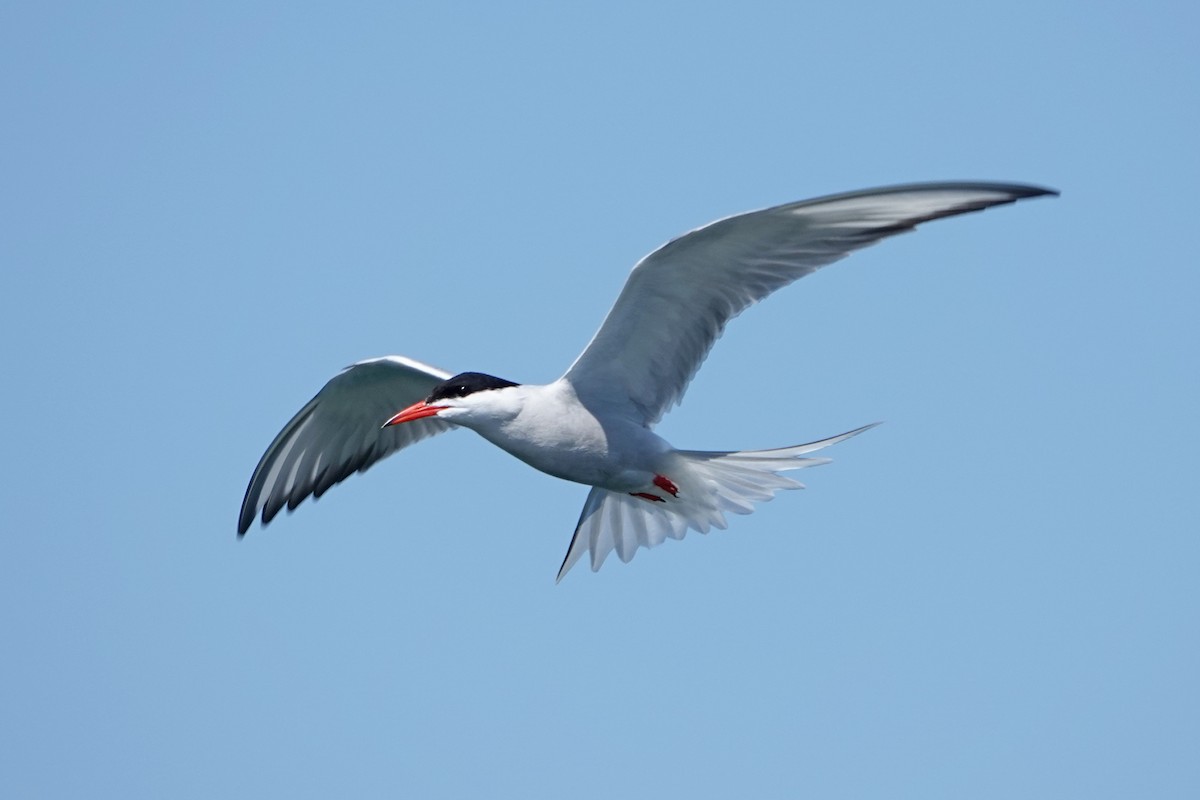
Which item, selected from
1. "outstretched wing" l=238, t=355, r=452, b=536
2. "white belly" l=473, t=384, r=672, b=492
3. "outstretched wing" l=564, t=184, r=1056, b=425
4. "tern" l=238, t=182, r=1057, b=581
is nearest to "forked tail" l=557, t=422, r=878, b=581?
"tern" l=238, t=182, r=1057, b=581

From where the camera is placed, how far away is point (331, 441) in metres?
9.96

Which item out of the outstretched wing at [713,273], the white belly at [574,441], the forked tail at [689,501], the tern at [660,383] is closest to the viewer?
the outstretched wing at [713,273]

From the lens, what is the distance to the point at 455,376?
842 cm

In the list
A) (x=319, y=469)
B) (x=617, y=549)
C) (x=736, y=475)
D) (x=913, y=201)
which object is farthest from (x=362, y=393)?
(x=913, y=201)

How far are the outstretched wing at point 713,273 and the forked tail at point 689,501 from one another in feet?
1.53

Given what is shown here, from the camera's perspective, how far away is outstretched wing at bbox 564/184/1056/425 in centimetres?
688

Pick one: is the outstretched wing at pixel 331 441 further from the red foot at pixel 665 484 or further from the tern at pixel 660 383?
the red foot at pixel 665 484

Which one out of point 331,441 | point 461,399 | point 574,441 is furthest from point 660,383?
point 331,441

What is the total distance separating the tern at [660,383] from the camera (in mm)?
Result: 7141

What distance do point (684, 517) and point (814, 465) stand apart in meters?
1.10

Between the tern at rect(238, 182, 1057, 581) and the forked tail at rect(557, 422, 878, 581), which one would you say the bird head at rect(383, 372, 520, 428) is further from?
the forked tail at rect(557, 422, 878, 581)

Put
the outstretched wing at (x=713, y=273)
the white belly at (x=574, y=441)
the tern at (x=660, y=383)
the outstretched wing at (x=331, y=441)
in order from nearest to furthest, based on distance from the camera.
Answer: the outstretched wing at (x=713, y=273)
the tern at (x=660, y=383)
the white belly at (x=574, y=441)
the outstretched wing at (x=331, y=441)

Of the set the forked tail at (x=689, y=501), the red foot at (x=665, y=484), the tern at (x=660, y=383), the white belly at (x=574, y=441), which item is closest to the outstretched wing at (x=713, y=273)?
the tern at (x=660, y=383)

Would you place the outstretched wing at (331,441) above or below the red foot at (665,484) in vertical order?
above
